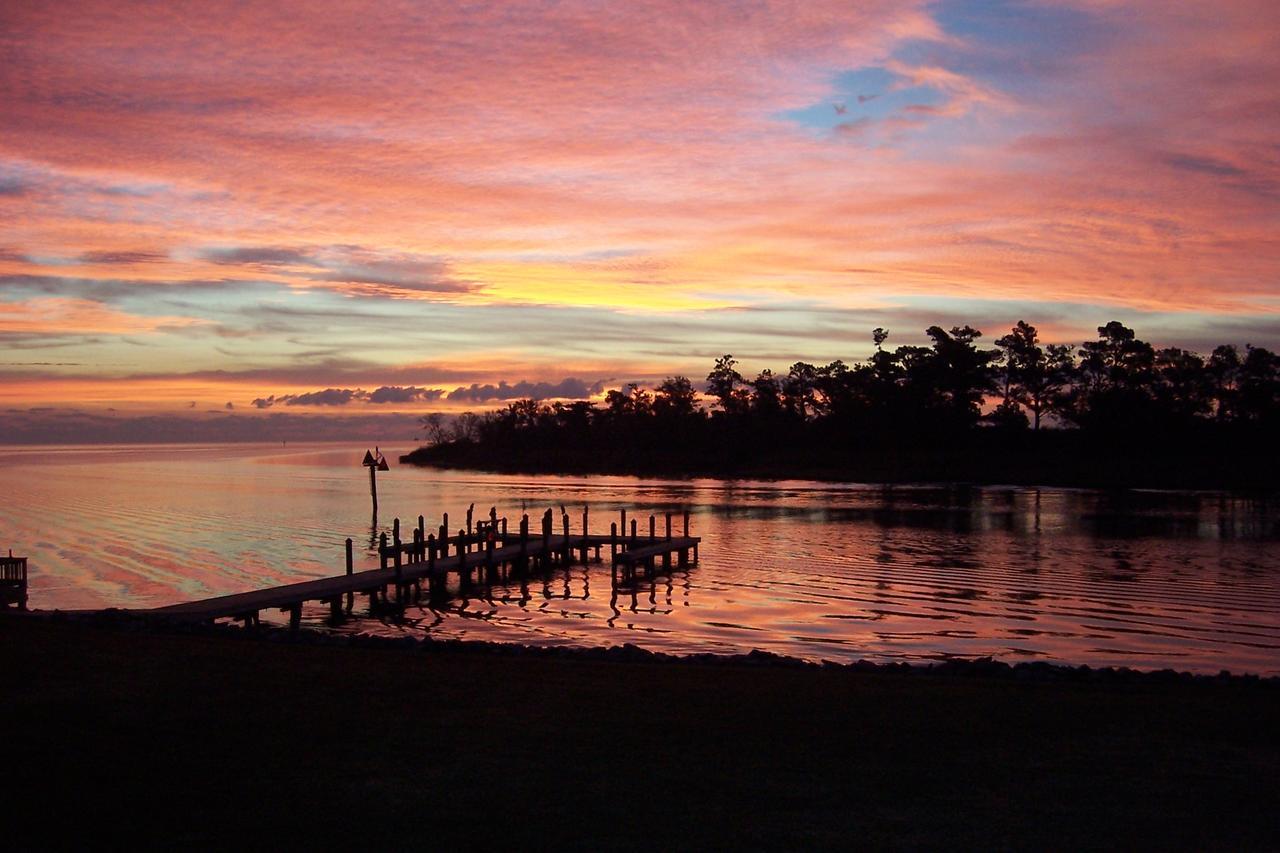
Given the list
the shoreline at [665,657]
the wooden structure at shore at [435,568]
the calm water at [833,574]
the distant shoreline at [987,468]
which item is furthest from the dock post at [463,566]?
the distant shoreline at [987,468]

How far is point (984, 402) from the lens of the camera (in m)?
95.4

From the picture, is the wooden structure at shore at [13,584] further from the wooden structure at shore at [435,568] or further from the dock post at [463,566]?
the dock post at [463,566]

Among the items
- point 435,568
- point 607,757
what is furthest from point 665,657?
point 435,568

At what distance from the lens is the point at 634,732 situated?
905 centimetres

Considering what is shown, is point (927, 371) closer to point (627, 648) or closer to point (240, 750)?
point (627, 648)

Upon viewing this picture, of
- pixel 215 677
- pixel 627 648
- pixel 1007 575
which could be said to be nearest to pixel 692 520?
pixel 1007 575

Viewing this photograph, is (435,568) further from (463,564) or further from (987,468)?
(987,468)

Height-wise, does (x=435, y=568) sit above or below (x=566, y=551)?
above

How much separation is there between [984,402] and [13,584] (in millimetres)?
86199

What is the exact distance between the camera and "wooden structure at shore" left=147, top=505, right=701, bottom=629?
20500 mm

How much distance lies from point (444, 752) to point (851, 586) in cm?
2035

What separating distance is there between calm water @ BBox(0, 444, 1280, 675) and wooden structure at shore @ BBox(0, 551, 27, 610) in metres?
3.71

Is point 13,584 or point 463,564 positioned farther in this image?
point 463,564

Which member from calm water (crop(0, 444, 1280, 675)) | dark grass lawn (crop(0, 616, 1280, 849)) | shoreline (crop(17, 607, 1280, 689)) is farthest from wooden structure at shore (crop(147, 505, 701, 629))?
dark grass lawn (crop(0, 616, 1280, 849))
